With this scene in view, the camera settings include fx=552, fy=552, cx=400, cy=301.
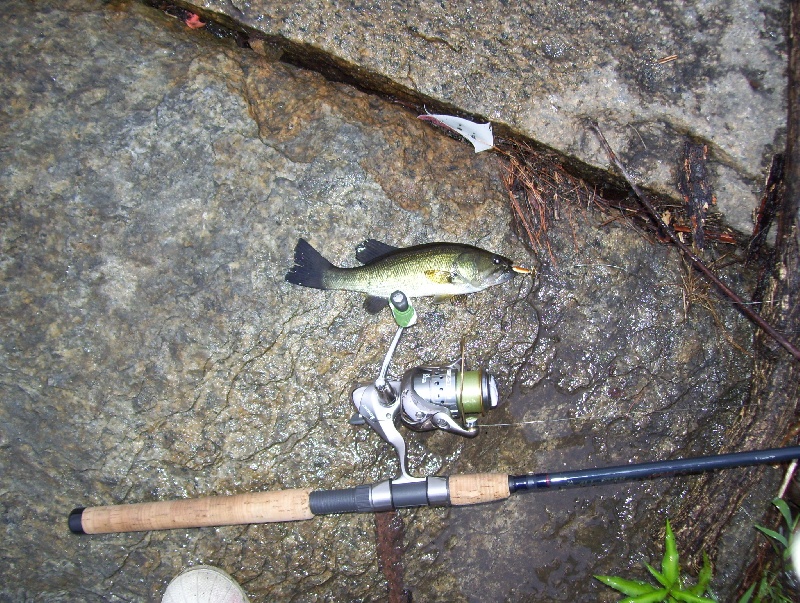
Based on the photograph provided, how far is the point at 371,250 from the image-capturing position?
11.8 feet

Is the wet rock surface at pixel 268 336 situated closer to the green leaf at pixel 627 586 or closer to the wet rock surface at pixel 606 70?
the green leaf at pixel 627 586

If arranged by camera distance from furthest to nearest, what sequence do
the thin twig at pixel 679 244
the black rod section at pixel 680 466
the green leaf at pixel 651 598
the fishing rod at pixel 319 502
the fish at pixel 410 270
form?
the thin twig at pixel 679 244 < the green leaf at pixel 651 598 < the fish at pixel 410 270 < the fishing rod at pixel 319 502 < the black rod section at pixel 680 466

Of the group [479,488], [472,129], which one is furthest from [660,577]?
[472,129]

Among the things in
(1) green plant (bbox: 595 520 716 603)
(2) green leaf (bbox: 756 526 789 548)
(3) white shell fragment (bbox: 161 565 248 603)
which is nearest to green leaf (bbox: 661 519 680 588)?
(1) green plant (bbox: 595 520 716 603)

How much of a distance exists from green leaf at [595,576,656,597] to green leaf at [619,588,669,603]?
23 mm

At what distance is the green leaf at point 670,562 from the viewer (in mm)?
A: 3639

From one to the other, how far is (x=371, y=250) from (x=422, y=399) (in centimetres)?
101

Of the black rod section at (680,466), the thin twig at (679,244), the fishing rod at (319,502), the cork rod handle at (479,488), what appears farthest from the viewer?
the thin twig at (679,244)

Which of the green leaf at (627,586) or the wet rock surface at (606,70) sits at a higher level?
the wet rock surface at (606,70)

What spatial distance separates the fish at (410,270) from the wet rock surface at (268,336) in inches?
7.4

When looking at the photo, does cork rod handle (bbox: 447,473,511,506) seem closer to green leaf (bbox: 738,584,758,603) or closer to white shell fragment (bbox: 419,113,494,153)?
green leaf (bbox: 738,584,758,603)

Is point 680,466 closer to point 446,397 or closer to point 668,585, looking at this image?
point 668,585

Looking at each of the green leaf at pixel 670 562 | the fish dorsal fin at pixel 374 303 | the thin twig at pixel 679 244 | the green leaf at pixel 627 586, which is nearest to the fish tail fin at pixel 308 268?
the fish dorsal fin at pixel 374 303

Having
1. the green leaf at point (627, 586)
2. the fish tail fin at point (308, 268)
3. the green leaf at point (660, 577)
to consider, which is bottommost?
the green leaf at point (627, 586)
